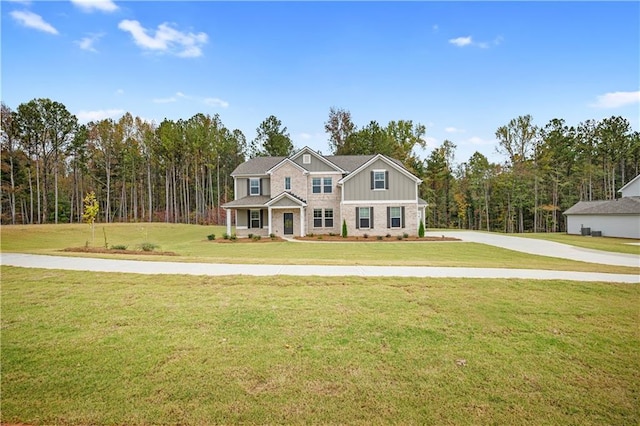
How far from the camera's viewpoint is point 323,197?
95.5ft

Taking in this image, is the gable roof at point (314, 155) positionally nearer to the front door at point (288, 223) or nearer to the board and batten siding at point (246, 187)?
the board and batten siding at point (246, 187)

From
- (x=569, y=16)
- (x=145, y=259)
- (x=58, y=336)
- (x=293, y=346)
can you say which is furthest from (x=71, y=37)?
(x=569, y=16)

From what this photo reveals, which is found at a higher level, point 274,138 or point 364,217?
point 274,138

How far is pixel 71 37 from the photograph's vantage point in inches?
491

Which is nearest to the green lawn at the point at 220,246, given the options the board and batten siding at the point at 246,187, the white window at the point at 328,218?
the board and batten siding at the point at 246,187

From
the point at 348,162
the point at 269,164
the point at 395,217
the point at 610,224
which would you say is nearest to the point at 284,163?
the point at 269,164

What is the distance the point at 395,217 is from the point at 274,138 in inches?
1057

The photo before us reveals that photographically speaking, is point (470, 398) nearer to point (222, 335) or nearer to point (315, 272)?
point (222, 335)

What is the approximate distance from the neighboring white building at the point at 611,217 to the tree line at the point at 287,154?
11.1m

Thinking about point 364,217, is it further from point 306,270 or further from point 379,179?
point 306,270

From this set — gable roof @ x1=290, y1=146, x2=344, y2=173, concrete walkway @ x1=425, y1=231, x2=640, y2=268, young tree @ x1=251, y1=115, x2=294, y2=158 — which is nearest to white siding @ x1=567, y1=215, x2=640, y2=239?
concrete walkway @ x1=425, y1=231, x2=640, y2=268

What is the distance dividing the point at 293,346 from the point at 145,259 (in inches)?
376

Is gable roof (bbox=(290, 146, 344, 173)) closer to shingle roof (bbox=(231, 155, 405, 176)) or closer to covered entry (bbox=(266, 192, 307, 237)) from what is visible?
shingle roof (bbox=(231, 155, 405, 176))

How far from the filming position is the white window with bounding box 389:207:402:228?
27.3 m
